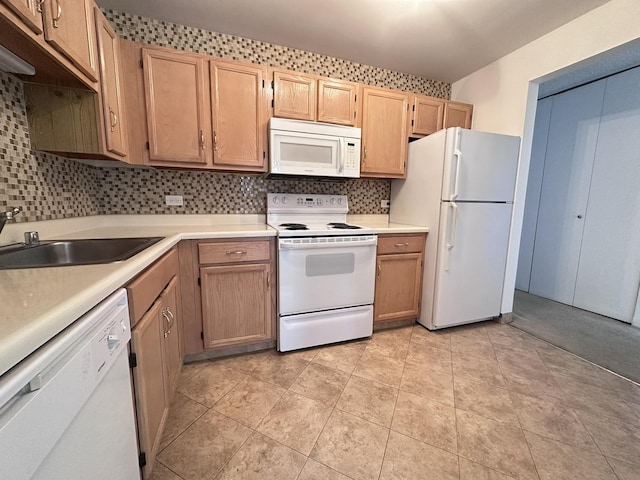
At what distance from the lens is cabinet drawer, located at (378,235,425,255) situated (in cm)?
213

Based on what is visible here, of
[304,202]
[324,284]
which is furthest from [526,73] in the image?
[324,284]

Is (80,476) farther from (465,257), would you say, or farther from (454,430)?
(465,257)

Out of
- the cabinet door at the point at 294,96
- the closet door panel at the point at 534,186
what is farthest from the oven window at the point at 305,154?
the closet door panel at the point at 534,186

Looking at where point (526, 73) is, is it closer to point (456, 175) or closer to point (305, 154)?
point (456, 175)

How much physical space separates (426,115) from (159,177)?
2391mm

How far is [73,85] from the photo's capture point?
1.29 metres

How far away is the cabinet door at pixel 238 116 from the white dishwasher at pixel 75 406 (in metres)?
1.39

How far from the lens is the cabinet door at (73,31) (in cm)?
97

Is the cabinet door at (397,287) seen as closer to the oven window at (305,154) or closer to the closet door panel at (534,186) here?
the oven window at (305,154)

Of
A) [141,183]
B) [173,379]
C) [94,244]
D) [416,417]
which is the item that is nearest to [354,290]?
[416,417]

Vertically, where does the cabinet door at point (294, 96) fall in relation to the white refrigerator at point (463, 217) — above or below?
above

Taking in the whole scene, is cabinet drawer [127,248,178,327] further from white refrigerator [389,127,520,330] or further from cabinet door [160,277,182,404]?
white refrigerator [389,127,520,330]

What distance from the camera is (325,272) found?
193 centimetres

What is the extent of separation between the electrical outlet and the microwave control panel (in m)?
1.35
